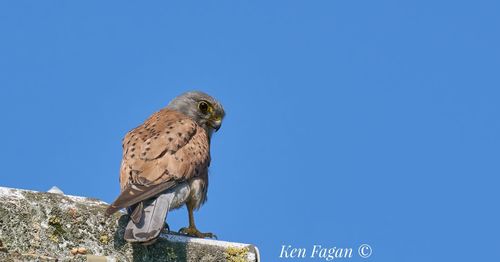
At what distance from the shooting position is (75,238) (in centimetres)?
340

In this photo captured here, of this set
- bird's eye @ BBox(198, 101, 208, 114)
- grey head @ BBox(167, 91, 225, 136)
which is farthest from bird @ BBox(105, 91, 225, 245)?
bird's eye @ BBox(198, 101, 208, 114)

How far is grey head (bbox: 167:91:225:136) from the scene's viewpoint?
7098 mm

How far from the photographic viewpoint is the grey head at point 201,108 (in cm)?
710

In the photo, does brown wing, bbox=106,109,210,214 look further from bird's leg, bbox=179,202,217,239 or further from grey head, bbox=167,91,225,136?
grey head, bbox=167,91,225,136

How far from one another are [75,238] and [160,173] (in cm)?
159

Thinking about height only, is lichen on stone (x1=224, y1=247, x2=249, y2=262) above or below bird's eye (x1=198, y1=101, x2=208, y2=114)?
below

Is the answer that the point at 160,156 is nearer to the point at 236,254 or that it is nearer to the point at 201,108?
the point at 236,254

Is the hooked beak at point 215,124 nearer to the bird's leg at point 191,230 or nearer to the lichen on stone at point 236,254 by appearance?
the bird's leg at point 191,230

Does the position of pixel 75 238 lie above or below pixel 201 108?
below

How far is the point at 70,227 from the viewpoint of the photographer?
11.2 ft

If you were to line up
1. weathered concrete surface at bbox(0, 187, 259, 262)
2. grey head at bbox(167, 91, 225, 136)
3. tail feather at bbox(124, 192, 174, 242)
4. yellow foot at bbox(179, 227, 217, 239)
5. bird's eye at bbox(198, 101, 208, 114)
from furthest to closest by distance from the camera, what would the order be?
bird's eye at bbox(198, 101, 208, 114) → grey head at bbox(167, 91, 225, 136) → yellow foot at bbox(179, 227, 217, 239) → tail feather at bbox(124, 192, 174, 242) → weathered concrete surface at bbox(0, 187, 259, 262)

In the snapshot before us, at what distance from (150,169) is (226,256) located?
1487mm

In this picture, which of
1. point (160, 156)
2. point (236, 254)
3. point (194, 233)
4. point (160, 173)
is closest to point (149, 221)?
point (236, 254)

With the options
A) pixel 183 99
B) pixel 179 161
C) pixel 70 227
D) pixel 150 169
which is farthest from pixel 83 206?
pixel 183 99
